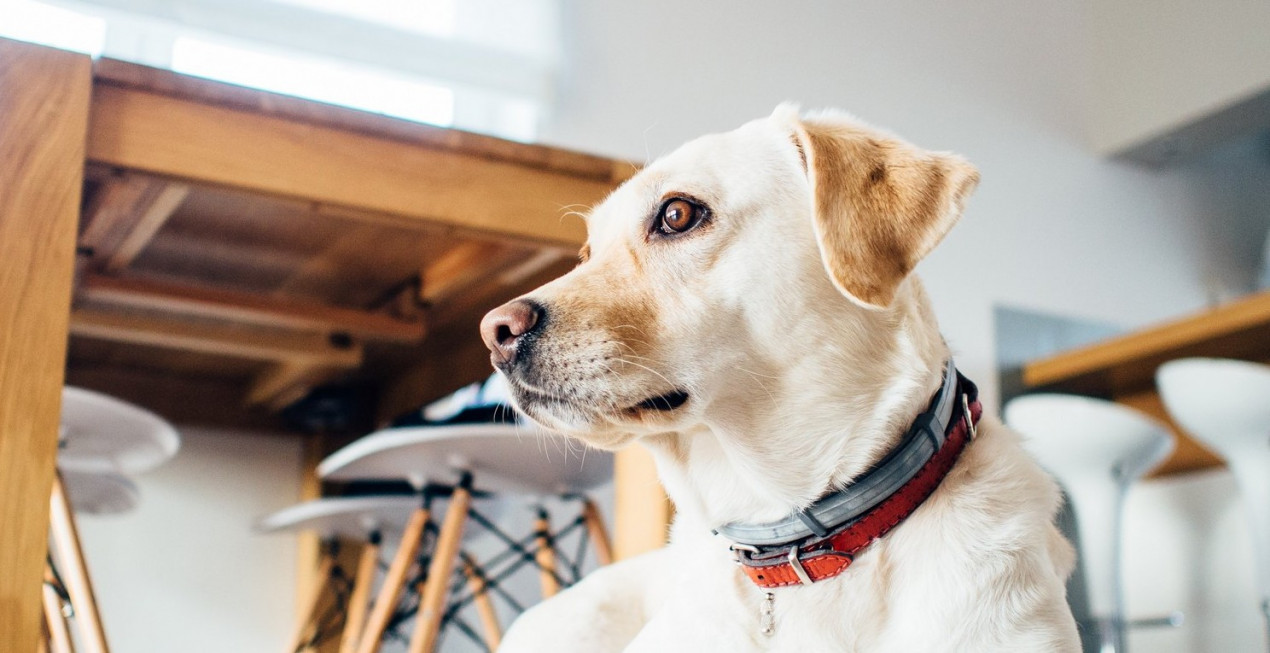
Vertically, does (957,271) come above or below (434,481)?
above

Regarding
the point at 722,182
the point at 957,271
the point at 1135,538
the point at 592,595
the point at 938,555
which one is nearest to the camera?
the point at 938,555

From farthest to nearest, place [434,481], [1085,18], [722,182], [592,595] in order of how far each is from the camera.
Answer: [1085,18] < [434,481] < [592,595] < [722,182]

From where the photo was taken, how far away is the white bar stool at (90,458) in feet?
4.39

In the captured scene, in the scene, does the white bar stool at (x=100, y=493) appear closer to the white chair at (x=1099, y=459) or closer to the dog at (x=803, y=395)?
the dog at (x=803, y=395)

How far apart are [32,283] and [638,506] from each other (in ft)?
2.67

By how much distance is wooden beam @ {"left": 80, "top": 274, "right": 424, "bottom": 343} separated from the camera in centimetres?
175

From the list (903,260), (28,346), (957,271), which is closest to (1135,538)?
(957,271)

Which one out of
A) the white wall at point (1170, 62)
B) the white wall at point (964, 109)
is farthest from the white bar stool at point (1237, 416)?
the white wall at point (1170, 62)

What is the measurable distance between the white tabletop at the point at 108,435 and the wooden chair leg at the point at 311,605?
1.38 feet

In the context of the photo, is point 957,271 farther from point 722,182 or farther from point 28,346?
point 28,346

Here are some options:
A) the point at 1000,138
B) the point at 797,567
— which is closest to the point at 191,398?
the point at 797,567

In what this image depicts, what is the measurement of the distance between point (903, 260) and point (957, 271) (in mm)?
1576

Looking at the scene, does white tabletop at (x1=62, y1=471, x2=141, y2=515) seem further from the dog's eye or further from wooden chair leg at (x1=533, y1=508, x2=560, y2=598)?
the dog's eye

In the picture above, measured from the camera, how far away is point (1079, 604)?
7.80 ft
